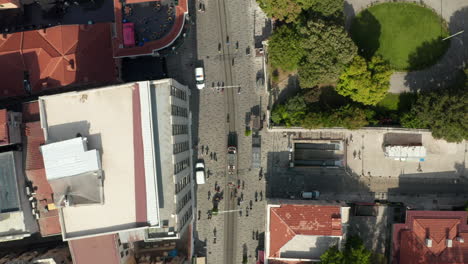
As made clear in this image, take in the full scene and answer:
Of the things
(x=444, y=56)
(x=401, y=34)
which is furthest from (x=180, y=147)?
(x=444, y=56)

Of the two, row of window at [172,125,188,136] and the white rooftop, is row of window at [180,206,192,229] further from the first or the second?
the white rooftop

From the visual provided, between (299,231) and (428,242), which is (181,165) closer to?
(299,231)

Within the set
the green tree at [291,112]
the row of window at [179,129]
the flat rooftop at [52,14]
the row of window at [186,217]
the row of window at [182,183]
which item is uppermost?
the flat rooftop at [52,14]

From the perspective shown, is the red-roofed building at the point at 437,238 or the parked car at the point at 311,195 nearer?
the red-roofed building at the point at 437,238

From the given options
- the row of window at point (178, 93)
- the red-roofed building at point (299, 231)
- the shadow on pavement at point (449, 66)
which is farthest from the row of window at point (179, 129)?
the shadow on pavement at point (449, 66)

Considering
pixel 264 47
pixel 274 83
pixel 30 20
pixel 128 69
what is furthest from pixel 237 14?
pixel 30 20

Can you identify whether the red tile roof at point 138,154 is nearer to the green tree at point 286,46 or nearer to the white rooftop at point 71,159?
the white rooftop at point 71,159
